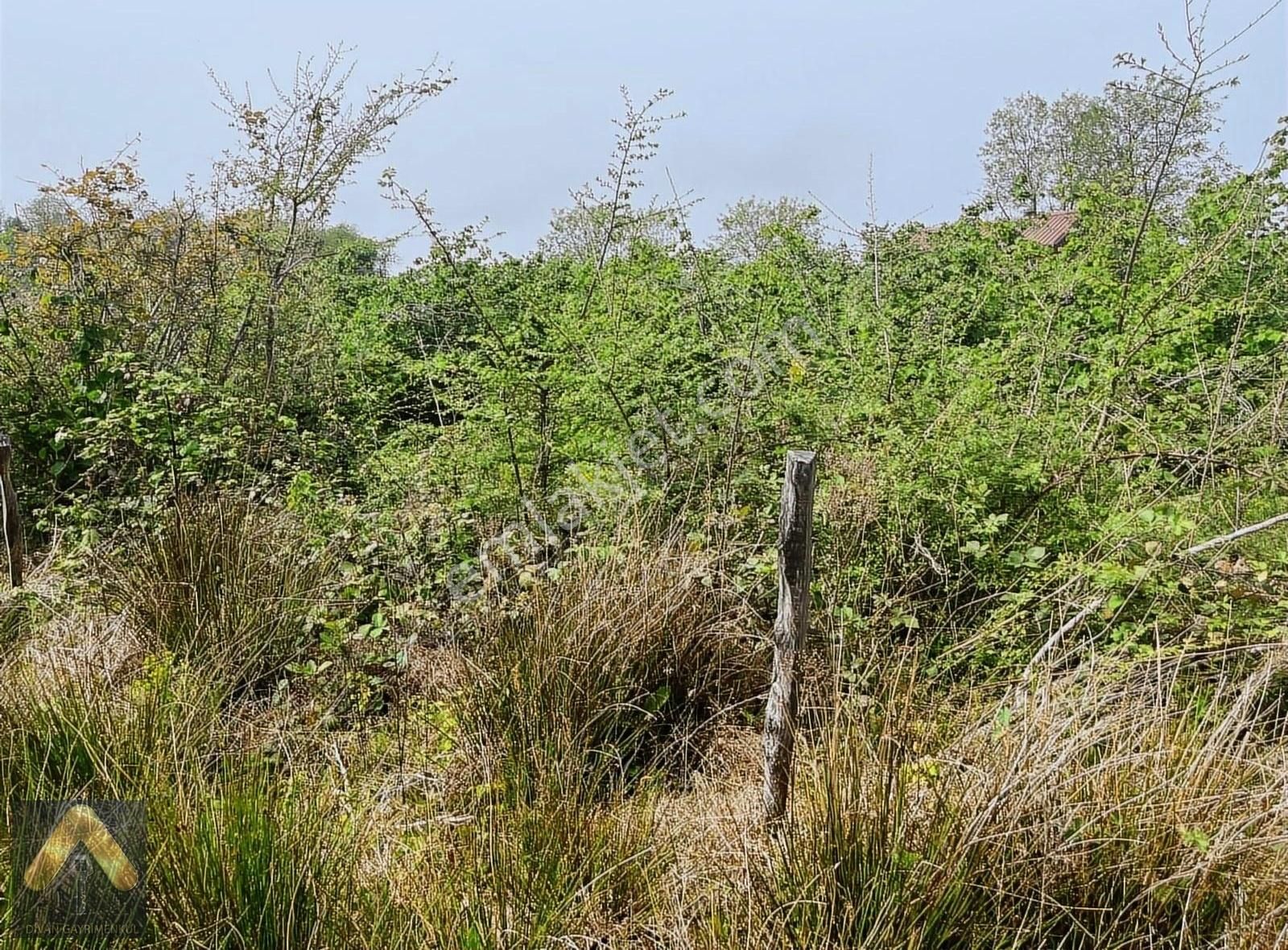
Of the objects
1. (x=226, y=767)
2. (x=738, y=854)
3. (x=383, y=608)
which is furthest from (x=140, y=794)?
(x=383, y=608)

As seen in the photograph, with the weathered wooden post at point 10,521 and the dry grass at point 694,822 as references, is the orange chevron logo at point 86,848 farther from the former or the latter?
the weathered wooden post at point 10,521

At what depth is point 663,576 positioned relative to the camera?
3.01m

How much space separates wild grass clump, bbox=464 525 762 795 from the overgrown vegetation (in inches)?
0.6

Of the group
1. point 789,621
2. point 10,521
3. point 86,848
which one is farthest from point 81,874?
point 10,521

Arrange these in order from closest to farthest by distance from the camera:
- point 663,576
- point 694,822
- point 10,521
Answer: point 694,822 < point 663,576 < point 10,521

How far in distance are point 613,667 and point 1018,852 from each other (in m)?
1.34

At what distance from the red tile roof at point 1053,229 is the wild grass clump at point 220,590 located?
15.0ft

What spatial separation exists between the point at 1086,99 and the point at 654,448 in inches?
715

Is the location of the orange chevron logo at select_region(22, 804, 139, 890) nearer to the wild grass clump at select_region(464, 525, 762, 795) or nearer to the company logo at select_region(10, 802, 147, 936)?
the company logo at select_region(10, 802, 147, 936)

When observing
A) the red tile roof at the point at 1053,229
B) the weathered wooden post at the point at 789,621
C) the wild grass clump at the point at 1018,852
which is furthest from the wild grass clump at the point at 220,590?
the red tile roof at the point at 1053,229

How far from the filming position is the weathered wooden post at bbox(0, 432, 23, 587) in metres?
3.64

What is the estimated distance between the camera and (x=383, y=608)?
11.3 ft

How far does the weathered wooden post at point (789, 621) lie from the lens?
212cm

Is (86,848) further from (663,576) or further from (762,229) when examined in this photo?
(762,229)
